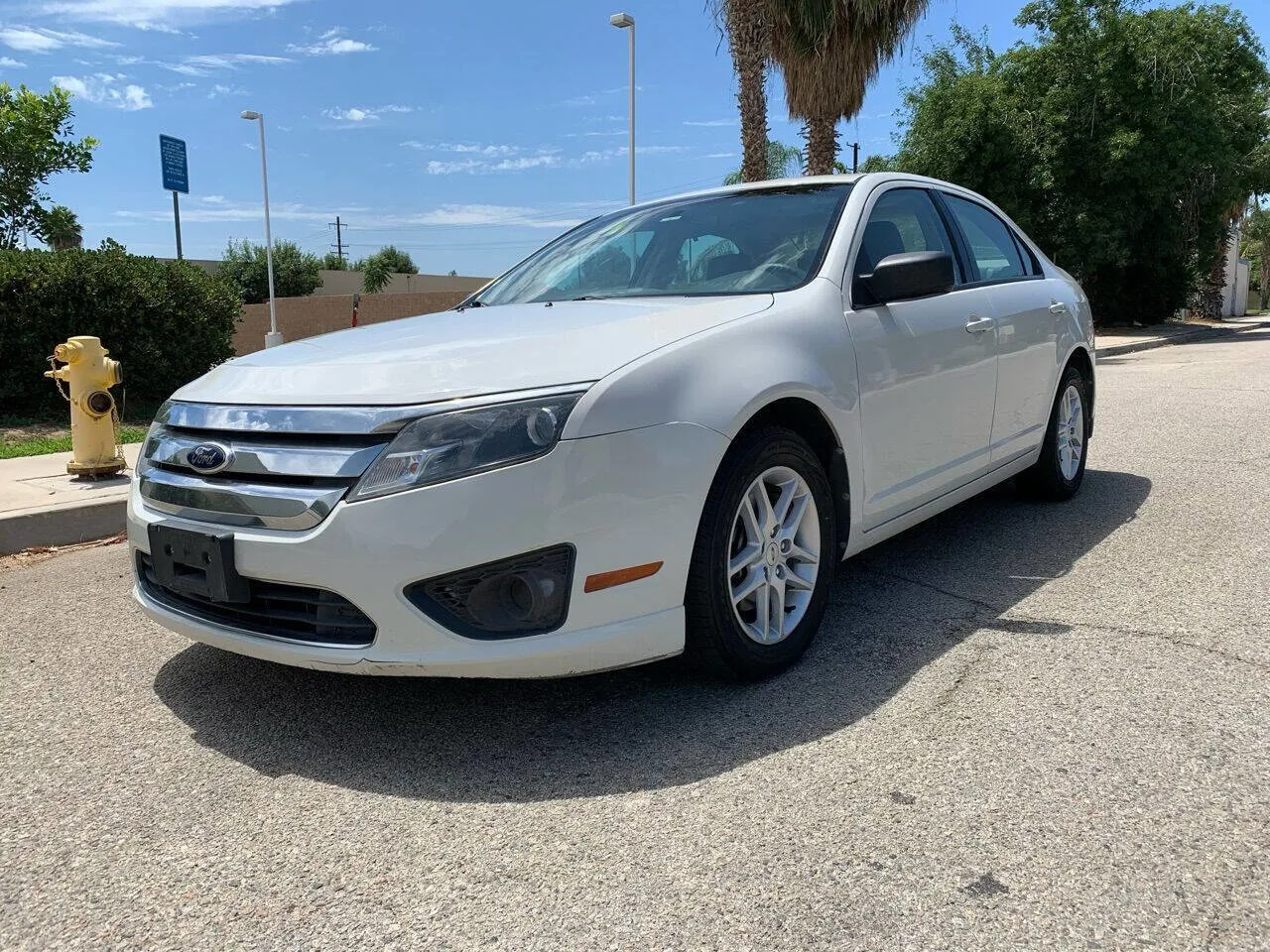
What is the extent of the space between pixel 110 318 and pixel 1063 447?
340 inches

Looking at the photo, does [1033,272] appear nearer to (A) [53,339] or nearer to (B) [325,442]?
(B) [325,442]

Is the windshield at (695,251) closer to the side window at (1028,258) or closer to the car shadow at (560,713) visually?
the car shadow at (560,713)

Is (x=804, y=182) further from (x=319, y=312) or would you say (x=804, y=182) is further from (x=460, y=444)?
(x=319, y=312)

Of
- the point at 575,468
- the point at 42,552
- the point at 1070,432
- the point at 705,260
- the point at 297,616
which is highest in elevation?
the point at 705,260

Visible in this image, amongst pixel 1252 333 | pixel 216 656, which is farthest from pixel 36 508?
pixel 1252 333

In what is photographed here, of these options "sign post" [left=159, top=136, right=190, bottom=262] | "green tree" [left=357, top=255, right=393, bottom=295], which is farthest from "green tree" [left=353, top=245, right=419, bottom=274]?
"sign post" [left=159, top=136, right=190, bottom=262]

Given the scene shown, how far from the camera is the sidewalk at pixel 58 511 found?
5340 mm

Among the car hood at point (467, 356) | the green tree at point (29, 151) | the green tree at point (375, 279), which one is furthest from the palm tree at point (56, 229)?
the green tree at point (375, 279)

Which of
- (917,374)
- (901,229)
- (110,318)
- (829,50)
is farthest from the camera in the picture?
(829,50)

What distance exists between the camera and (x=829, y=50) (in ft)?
50.5

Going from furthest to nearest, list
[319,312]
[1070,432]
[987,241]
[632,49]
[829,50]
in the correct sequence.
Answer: [319,312], [632,49], [829,50], [1070,432], [987,241]

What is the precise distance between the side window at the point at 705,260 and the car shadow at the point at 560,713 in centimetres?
133

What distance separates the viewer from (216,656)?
3539 mm

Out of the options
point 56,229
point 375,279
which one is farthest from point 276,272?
point 56,229
